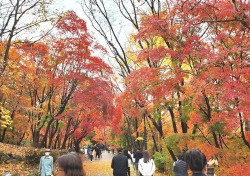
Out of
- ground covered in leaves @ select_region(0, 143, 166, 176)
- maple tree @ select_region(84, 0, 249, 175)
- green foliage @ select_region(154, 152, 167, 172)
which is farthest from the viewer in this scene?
green foliage @ select_region(154, 152, 167, 172)

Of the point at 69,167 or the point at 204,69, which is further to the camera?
the point at 204,69

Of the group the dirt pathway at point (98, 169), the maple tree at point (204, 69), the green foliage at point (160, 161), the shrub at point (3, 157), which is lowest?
the dirt pathway at point (98, 169)

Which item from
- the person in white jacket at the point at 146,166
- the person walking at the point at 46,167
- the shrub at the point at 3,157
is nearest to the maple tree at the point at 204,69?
the person in white jacket at the point at 146,166

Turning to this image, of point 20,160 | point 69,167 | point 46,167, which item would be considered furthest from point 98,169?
point 69,167

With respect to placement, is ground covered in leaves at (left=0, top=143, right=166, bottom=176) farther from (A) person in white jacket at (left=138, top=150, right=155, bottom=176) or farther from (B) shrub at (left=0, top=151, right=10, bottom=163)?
(A) person in white jacket at (left=138, top=150, right=155, bottom=176)

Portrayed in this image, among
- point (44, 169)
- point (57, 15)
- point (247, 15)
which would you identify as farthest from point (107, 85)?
point (247, 15)

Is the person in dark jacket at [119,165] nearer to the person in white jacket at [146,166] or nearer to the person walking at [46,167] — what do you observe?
the person in white jacket at [146,166]

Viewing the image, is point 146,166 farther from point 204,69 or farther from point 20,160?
point 20,160

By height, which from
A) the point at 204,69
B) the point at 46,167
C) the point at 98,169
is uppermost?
the point at 204,69

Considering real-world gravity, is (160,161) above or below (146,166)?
below

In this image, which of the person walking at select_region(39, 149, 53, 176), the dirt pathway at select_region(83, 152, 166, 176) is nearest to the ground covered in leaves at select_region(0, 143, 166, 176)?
the dirt pathway at select_region(83, 152, 166, 176)

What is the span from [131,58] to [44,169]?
Answer: 11.6 metres

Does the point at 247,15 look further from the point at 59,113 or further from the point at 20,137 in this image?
the point at 20,137

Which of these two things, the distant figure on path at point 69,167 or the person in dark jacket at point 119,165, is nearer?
the distant figure on path at point 69,167
